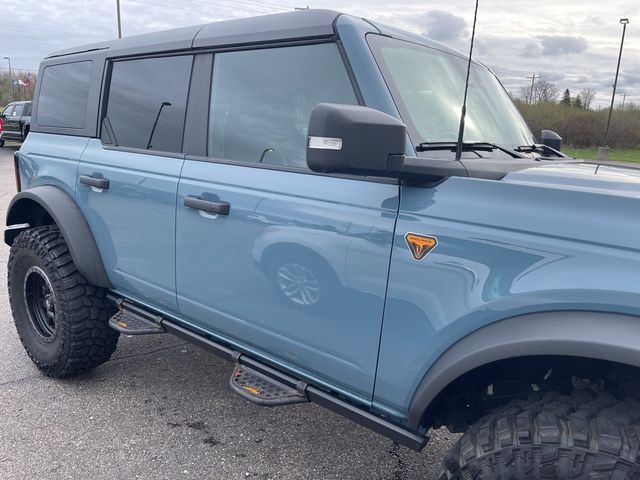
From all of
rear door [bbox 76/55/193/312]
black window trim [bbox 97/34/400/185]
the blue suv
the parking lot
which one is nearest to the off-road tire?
the blue suv

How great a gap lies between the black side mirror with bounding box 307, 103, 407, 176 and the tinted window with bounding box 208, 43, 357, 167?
21.8 inches

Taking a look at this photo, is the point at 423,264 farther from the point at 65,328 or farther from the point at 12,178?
the point at 12,178

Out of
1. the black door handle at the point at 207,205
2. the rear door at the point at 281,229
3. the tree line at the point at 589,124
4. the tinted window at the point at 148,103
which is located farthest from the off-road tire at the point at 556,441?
the tree line at the point at 589,124

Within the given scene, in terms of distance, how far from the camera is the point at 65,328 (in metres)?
3.45

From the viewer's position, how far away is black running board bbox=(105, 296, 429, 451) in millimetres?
2033

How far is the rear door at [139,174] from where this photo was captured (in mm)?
2891

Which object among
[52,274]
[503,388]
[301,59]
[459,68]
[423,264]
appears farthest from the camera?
[52,274]

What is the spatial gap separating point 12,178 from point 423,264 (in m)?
14.5

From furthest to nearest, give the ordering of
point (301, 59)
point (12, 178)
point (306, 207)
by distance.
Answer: point (12, 178) → point (301, 59) → point (306, 207)

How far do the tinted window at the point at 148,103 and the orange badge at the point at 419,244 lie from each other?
150 cm

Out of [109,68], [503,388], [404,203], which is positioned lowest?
[503,388]

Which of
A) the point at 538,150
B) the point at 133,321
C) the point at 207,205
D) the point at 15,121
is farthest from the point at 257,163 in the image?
the point at 15,121

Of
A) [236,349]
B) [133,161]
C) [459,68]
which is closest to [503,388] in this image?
[236,349]

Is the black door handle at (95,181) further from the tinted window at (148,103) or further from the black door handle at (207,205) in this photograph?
the black door handle at (207,205)
